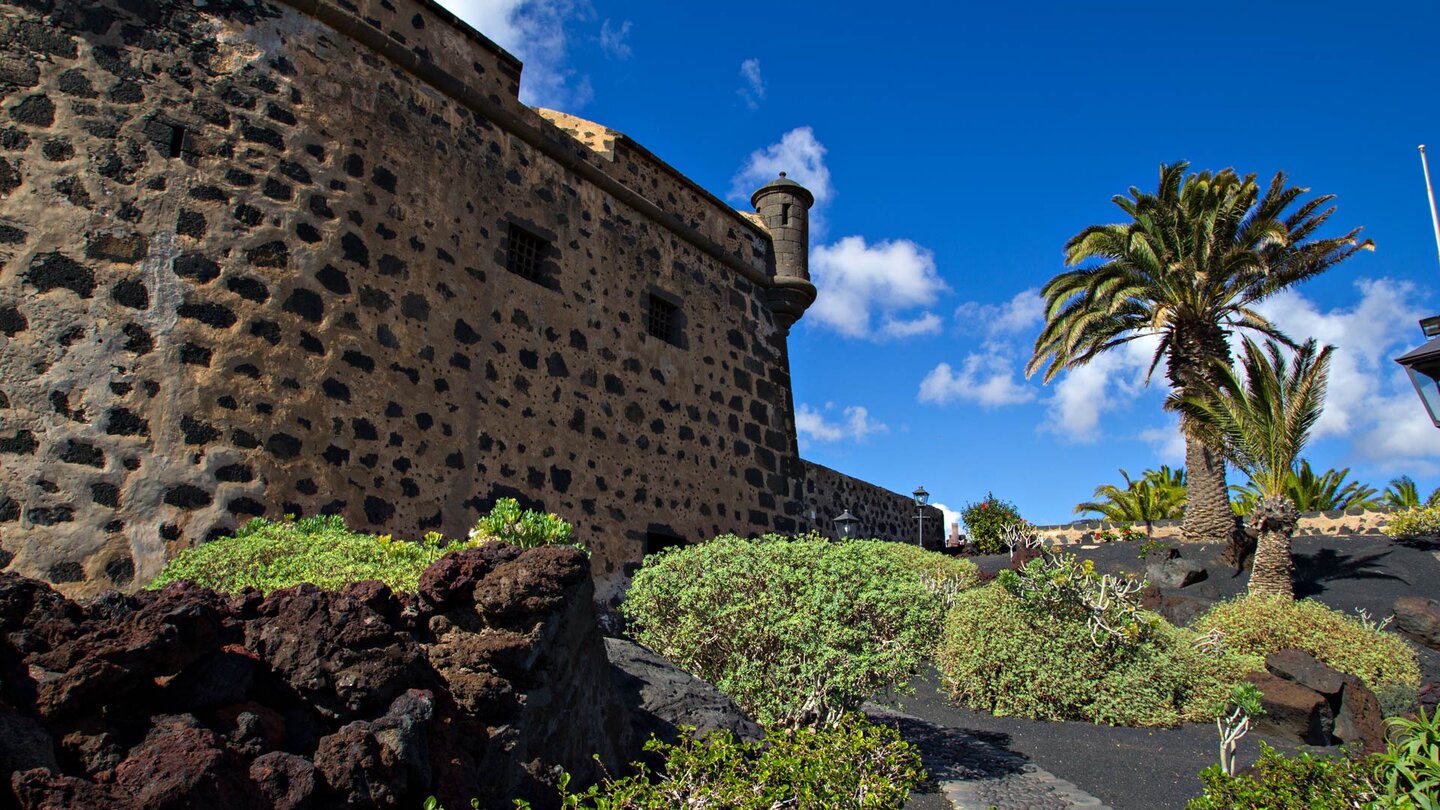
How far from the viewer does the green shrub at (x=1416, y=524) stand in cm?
1875

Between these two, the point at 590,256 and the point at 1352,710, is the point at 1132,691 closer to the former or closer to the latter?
the point at 1352,710

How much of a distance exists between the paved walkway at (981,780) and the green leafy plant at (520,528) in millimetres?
3045

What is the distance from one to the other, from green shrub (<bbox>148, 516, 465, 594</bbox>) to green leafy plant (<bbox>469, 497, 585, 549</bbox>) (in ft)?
1.08

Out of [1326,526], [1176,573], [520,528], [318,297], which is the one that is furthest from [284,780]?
[1326,526]

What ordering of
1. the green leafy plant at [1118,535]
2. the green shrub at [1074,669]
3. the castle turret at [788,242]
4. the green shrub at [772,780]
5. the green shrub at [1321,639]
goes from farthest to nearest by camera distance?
1. the green leafy plant at [1118,535]
2. the castle turret at [788,242]
3. the green shrub at [1321,639]
4. the green shrub at [1074,669]
5. the green shrub at [772,780]

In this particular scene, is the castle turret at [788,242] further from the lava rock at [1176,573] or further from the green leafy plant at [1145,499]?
the green leafy plant at [1145,499]

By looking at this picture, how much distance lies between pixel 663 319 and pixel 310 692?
858 cm

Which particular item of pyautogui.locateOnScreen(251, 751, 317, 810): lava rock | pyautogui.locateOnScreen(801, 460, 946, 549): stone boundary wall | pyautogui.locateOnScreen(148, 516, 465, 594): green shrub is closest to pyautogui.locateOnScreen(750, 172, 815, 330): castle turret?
pyautogui.locateOnScreen(801, 460, 946, 549): stone boundary wall

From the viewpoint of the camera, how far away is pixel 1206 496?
19.3 m

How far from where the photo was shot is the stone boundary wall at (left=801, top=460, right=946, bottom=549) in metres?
17.2

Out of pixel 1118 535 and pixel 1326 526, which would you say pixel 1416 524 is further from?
pixel 1118 535

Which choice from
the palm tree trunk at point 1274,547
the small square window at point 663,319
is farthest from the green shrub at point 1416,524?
the small square window at point 663,319

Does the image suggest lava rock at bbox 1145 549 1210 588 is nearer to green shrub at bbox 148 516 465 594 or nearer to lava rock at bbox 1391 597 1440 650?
lava rock at bbox 1391 597 1440 650

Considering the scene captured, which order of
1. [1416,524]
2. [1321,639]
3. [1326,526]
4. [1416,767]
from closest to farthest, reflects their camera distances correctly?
[1416,767], [1321,639], [1416,524], [1326,526]
